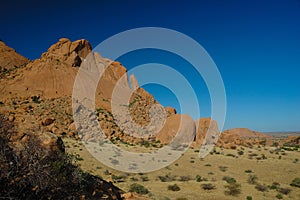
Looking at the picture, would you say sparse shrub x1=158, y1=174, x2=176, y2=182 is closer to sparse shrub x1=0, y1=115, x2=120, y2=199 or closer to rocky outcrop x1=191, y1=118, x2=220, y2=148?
sparse shrub x1=0, y1=115, x2=120, y2=199

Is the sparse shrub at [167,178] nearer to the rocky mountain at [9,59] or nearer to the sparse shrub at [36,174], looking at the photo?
the sparse shrub at [36,174]

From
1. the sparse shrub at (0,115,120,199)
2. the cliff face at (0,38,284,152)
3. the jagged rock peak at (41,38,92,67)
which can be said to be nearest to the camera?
the sparse shrub at (0,115,120,199)

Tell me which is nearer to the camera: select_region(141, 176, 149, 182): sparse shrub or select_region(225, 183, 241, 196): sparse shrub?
select_region(225, 183, 241, 196): sparse shrub

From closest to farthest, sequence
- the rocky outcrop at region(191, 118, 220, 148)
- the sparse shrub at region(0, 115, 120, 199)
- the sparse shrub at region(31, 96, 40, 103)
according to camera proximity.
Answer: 1. the sparse shrub at region(0, 115, 120, 199)
2. the rocky outcrop at region(191, 118, 220, 148)
3. the sparse shrub at region(31, 96, 40, 103)

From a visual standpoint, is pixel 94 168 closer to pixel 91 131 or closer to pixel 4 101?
pixel 91 131

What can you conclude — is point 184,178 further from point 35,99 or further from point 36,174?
point 35,99

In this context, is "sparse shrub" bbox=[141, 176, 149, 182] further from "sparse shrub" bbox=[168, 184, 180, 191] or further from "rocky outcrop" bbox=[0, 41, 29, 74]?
"rocky outcrop" bbox=[0, 41, 29, 74]

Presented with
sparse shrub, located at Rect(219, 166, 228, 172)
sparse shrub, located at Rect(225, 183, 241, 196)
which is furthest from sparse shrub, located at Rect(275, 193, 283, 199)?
sparse shrub, located at Rect(219, 166, 228, 172)

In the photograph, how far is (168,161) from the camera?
2548 centimetres

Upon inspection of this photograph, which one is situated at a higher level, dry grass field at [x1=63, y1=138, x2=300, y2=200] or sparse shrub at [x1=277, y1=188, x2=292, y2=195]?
dry grass field at [x1=63, y1=138, x2=300, y2=200]

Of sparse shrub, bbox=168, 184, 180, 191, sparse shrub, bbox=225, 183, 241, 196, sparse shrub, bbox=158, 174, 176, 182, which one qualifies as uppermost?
sparse shrub, bbox=158, 174, 176, 182

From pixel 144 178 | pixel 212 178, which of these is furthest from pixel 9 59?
pixel 212 178

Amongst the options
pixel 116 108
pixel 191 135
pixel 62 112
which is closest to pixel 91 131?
pixel 62 112

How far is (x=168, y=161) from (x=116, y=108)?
2806 centimetres
